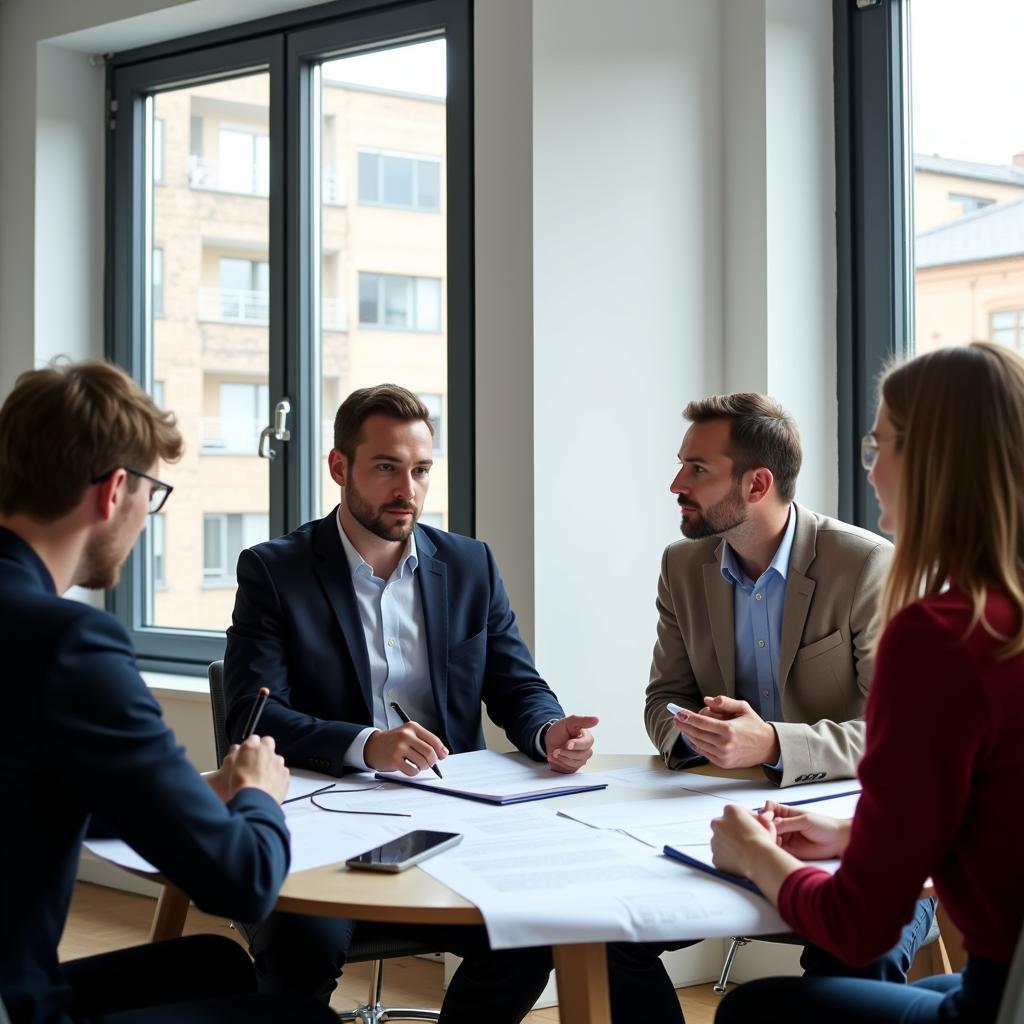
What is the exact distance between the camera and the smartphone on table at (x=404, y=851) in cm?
162

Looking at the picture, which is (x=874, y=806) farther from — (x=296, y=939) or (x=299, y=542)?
(x=299, y=542)

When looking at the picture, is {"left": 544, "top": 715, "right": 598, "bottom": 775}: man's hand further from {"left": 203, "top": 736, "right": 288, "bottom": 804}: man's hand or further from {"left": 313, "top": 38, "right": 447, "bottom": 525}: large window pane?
{"left": 313, "top": 38, "right": 447, "bottom": 525}: large window pane

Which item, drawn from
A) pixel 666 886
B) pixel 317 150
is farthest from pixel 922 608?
pixel 317 150

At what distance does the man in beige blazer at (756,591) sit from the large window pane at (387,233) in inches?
49.2

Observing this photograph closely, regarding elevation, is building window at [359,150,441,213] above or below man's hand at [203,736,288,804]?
above

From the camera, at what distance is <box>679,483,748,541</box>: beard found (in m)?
2.62

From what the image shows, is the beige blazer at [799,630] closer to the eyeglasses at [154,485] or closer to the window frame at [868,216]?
the window frame at [868,216]

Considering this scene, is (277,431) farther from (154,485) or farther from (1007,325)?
(154,485)

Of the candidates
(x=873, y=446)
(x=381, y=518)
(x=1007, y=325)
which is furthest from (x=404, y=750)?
(x=1007, y=325)

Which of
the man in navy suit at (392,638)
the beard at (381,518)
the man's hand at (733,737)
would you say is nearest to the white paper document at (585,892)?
the man's hand at (733,737)

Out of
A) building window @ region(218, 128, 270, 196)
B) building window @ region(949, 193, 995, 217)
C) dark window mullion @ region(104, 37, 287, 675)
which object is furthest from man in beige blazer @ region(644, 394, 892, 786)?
dark window mullion @ region(104, 37, 287, 675)

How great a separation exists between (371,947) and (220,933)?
1.59 metres

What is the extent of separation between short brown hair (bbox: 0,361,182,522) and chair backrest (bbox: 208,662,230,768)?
1172 mm

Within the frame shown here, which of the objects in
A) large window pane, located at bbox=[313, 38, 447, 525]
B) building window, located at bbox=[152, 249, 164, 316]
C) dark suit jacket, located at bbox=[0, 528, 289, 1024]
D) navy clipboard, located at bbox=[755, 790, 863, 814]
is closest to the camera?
dark suit jacket, located at bbox=[0, 528, 289, 1024]
